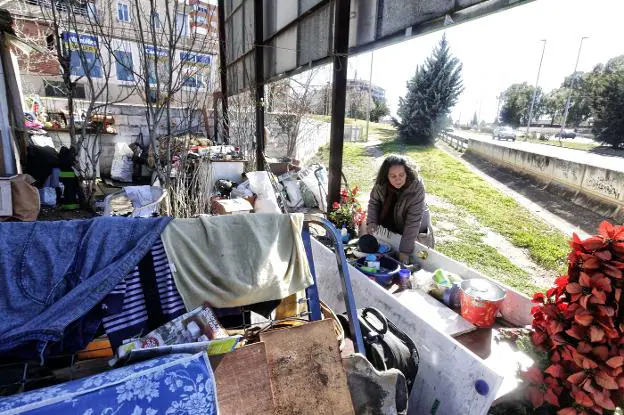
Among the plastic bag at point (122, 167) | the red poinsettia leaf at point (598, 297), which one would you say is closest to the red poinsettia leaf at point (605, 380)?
the red poinsettia leaf at point (598, 297)

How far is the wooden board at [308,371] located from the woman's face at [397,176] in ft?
6.34

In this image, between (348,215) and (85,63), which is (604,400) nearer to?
(348,215)

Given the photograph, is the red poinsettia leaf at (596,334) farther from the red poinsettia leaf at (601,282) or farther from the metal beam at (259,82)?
the metal beam at (259,82)

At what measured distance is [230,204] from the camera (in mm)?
4758

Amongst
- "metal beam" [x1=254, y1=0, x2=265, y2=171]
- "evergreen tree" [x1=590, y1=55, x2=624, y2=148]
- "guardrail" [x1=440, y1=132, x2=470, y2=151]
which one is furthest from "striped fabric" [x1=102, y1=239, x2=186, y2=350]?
"evergreen tree" [x1=590, y1=55, x2=624, y2=148]

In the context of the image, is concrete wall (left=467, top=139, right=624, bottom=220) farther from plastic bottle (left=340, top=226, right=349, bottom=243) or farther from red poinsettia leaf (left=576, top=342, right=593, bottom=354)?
red poinsettia leaf (left=576, top=342, right=593, bottom=354)

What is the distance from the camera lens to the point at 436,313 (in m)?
2.75

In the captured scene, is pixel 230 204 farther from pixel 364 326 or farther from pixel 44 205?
pixel 44 205

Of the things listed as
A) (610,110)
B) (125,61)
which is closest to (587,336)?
(125,61)

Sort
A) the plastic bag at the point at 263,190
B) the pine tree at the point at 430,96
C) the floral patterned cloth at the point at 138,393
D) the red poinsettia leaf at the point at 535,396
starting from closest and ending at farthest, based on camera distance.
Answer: the floral patterned cloth at the point at 138,393 → the red poinsettia leaf at the point at 535,396 → the plastic bag at the point at 263,190 → the pine tree at the point at 430,96

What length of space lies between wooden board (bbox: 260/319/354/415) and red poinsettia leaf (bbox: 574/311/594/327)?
1286mm

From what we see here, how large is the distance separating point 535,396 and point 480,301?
757 millimetres

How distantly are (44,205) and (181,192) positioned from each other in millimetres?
3245

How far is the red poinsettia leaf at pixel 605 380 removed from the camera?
1646 millimetres
